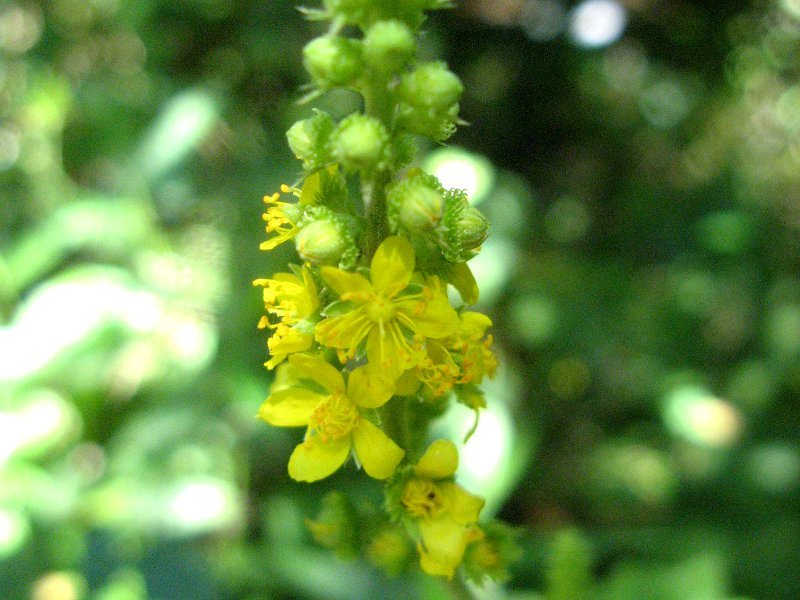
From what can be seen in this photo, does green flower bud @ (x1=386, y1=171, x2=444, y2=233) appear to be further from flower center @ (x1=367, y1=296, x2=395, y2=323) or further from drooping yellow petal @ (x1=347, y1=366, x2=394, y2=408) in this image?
Answer: drooping yellow petal @ (x1=347, y1=366, x2=394, y2=408)

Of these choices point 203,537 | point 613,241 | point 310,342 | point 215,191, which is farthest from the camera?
point 613,241

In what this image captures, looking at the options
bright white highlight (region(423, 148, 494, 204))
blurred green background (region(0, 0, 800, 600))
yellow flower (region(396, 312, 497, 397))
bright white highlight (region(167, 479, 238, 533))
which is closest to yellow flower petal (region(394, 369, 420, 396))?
yellow flower (region(396, 312, 497, 397))

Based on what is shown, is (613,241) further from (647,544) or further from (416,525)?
(416,525)

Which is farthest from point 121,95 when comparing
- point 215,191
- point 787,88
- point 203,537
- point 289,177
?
point 787,88

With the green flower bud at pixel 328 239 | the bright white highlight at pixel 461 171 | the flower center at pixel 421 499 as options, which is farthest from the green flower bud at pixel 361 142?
the bright white highlight at pixel 461 171

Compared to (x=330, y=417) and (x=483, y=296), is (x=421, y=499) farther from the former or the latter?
(x=483, y=296)

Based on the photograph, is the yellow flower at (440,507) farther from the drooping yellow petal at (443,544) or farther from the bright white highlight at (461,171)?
the bright white highlight at (461,171)
